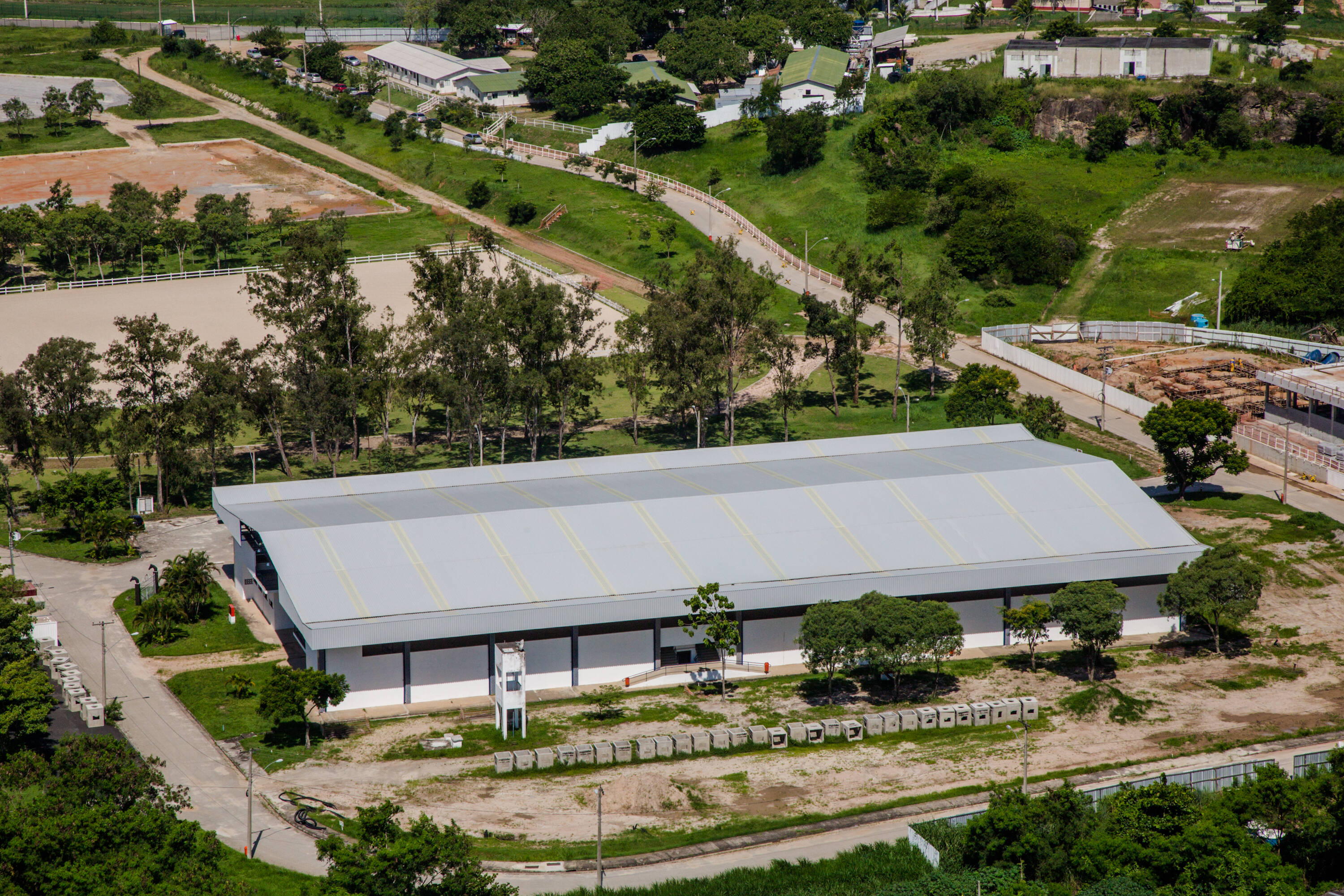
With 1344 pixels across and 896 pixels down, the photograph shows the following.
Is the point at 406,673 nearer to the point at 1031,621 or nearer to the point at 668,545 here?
the point at 668,545

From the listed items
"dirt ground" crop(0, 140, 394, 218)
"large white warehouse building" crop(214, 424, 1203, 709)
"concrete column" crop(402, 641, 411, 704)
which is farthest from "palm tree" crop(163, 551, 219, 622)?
"dirt ground" crop(0, 140, 394, 218)

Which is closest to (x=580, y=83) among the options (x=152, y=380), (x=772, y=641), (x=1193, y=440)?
(x=152, y=380)

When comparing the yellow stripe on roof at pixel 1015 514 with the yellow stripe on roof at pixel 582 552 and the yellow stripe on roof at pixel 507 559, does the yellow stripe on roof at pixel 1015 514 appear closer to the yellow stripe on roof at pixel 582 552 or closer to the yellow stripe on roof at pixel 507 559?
the yellow stripe on roof at pixel 582 552

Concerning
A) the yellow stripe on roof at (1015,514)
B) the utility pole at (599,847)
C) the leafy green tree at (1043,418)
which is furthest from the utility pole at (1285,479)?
the utility pole at (599,847)

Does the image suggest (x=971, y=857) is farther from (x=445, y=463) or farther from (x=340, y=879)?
(x=445, y=463)

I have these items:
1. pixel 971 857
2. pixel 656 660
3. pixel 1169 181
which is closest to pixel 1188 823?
pixel 971 857

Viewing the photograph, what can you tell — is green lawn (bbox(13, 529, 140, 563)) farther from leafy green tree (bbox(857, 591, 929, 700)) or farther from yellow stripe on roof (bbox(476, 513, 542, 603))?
leafy green tree (bbox(857, 591, 929, 700))
